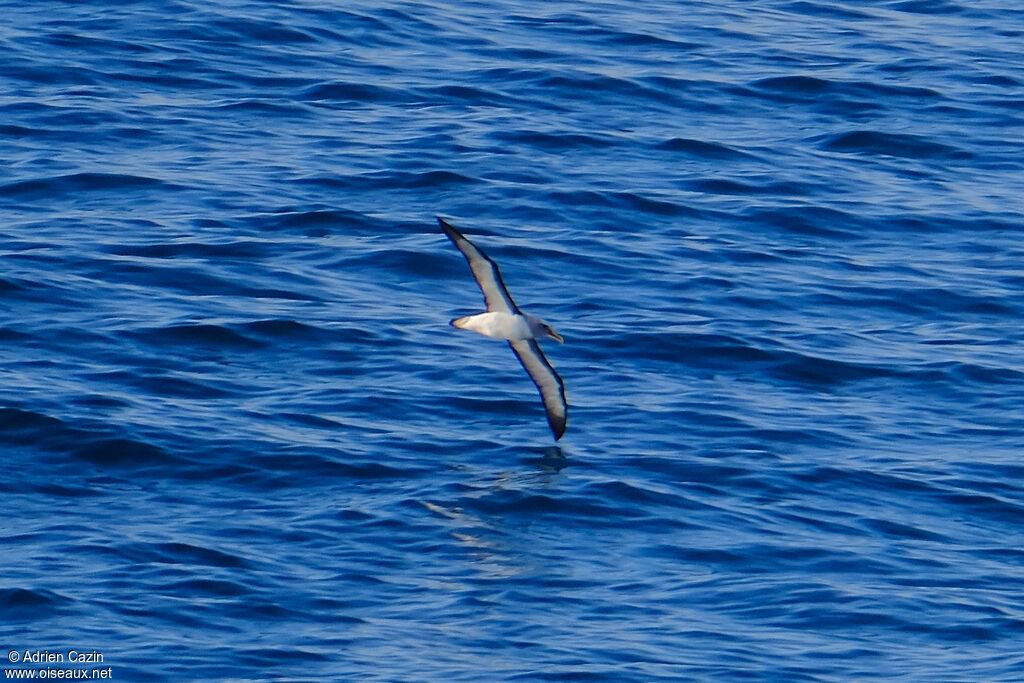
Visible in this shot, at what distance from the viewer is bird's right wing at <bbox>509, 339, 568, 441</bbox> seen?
56.6ft

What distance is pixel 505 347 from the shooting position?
20.3 meters

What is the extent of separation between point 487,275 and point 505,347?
3.79 metres

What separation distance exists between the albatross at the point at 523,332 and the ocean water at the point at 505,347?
40cm

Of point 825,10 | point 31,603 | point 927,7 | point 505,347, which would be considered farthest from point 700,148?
point 31,603

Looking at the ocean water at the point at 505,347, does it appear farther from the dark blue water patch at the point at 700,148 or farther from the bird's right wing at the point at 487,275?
the bird's right wing at the point at 487,275

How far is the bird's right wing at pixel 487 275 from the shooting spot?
1573cm

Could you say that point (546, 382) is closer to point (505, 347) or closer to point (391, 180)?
point (505, 347)

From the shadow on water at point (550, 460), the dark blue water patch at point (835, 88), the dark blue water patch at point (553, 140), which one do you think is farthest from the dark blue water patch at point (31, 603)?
the dark blue water patch at point (835, 88)

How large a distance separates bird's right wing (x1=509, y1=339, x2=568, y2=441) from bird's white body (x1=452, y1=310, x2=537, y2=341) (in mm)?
245

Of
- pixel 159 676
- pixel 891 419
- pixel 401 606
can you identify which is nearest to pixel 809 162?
pixel 891 419

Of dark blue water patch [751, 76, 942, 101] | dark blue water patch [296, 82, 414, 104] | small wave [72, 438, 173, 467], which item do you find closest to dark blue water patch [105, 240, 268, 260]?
small wave [72, 438, 173, 467]

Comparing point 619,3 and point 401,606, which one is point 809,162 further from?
point 401,606

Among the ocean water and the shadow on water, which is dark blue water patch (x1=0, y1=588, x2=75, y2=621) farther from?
the shadow on water

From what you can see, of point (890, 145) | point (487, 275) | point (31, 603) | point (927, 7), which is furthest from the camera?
point (927, 7)
